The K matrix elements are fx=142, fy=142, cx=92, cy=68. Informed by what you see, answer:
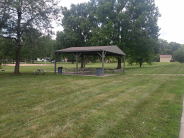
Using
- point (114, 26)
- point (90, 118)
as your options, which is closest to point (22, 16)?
point (90, 118)

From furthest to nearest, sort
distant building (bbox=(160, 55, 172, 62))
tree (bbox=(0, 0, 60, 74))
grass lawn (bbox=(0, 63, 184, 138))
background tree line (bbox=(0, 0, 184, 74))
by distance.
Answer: distant building (bbox=(160, 55, 172, 62)), background tree line (bbox=(0, 0, 184, 74)), tree (bbox=(0, 0, 60, 74)), grass lawn (bbox=(0, 63, 184, 138))

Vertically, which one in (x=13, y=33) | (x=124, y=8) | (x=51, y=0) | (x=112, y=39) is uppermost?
(x=124, y=8)

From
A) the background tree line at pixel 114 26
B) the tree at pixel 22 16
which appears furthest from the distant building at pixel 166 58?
the tree at pixel 22 16

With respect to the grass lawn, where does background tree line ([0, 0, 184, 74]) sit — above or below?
above

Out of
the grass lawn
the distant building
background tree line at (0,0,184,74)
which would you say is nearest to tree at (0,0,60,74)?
background tree line at (0,0,184,74)

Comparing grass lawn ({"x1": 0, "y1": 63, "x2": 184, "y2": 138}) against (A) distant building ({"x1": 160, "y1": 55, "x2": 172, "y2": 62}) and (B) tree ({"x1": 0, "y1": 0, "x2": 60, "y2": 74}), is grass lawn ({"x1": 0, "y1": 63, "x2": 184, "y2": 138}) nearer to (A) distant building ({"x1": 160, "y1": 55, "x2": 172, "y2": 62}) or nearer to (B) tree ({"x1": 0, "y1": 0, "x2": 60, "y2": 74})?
(B) tree ({"x1": 0, "y1": 0, "x2": 60, "y2": 74})

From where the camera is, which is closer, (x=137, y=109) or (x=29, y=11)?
(x=137, y=109)

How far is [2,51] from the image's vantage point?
1429cm

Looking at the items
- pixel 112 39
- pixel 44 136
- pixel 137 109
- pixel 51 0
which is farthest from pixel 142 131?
pixel 112 39

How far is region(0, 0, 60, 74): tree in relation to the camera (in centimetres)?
1256

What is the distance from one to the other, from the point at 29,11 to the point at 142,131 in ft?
48.6

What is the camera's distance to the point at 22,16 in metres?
14.6

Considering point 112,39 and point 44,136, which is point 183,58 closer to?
point 112,39

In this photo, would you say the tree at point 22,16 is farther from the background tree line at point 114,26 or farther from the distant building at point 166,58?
the distant building at point 166,58
